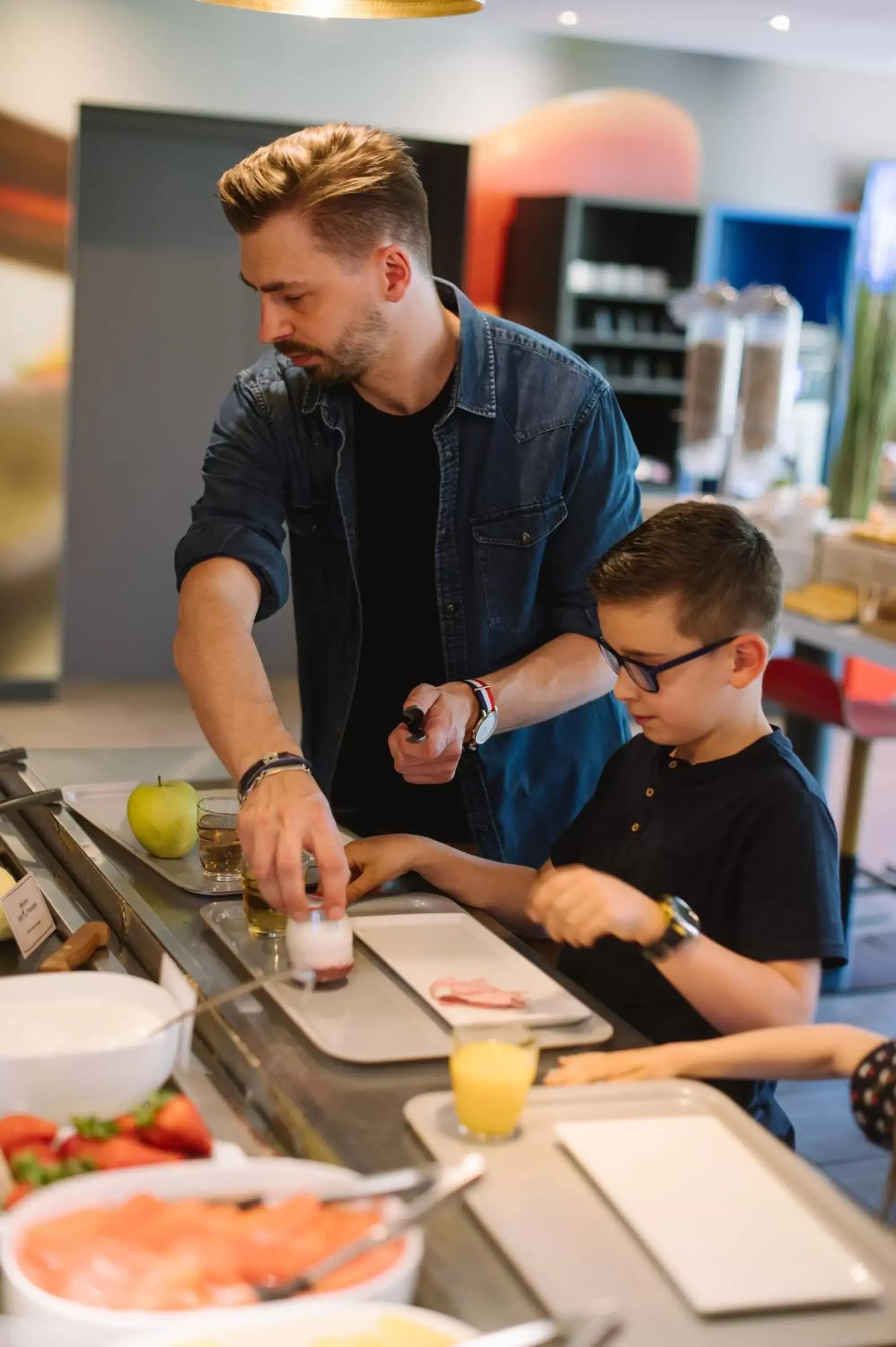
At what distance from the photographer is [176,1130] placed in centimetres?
117

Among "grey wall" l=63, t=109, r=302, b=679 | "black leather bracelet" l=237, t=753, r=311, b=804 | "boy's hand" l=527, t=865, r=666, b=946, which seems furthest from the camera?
"grey wall" l=63, t=109, r=302, b=679

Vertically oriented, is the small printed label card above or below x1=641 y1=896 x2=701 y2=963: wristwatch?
below

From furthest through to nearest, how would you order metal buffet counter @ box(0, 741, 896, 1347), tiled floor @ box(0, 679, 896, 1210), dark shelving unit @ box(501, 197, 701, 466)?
dark shelving unit @ box(501, 197, 701, 466) → tiled floor @ box(0, 679, 896, 1210) → metal buffet counter @ box(0, 741, 896, 1347)

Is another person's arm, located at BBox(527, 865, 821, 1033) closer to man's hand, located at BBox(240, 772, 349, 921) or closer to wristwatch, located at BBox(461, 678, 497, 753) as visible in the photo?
man's hand, located at BBox(240, 772, 349, 921)

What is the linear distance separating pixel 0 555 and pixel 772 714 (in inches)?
139

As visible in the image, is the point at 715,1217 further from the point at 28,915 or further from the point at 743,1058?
the point at 28,915

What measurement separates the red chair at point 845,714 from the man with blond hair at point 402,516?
2140 millimetres

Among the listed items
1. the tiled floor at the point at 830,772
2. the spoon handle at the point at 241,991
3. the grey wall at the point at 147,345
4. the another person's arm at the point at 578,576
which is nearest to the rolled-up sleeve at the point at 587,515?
the another person's arm at the point at 578,576

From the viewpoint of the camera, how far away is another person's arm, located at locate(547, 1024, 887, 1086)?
138 centimetres

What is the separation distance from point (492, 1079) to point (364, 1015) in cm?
30

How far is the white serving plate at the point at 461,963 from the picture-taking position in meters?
1.51

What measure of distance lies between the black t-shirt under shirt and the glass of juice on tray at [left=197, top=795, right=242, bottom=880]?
1.51 ft

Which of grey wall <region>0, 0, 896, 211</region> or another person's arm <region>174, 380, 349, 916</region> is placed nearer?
another person's arm <region>174, 380, 349, 916</region>

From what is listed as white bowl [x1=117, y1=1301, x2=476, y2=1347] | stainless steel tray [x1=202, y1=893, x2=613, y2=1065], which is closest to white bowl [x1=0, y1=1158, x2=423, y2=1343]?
white bowl [x1=117, y1=1301, x2=476, y2=1347]
